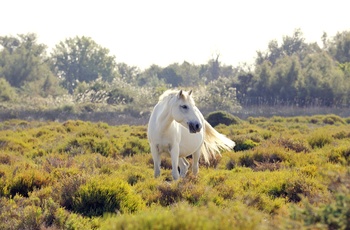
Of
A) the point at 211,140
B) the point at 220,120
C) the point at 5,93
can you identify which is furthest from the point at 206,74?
the point at 211,140

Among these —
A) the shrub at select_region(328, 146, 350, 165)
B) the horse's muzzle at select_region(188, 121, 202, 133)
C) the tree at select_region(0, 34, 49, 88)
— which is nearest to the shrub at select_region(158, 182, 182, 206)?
the horse's muzzle at select_region(188, 121, 202, 133)

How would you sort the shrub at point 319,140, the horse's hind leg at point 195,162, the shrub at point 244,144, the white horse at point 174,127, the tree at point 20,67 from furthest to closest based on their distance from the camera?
the tree at point 20,67, the shrub at point 244,144, the shrub at point 319,140, the horse's hind leg at point 195,162, the white horse at point 174,127

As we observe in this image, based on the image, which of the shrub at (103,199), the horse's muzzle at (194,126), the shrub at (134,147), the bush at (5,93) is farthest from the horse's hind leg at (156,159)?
the bush at (5,93)

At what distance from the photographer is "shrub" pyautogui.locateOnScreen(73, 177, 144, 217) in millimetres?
6895

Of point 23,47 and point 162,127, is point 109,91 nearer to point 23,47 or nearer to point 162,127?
point 23,47

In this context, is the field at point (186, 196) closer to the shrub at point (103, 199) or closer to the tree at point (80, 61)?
the shrub at point (103, 199)

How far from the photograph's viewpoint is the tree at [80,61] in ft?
286

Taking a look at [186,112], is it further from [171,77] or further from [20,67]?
[171,77]

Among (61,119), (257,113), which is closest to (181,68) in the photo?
(257,113)

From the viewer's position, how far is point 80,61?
8794 cm

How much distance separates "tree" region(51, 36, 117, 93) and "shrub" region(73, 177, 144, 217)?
80372 millimetres

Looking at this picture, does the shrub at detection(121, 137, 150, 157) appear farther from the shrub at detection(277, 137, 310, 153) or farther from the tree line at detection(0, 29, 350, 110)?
the tree line at detection(0, 29, 350, 110)

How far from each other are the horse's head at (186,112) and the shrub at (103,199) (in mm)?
2268

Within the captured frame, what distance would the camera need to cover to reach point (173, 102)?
9750mm
